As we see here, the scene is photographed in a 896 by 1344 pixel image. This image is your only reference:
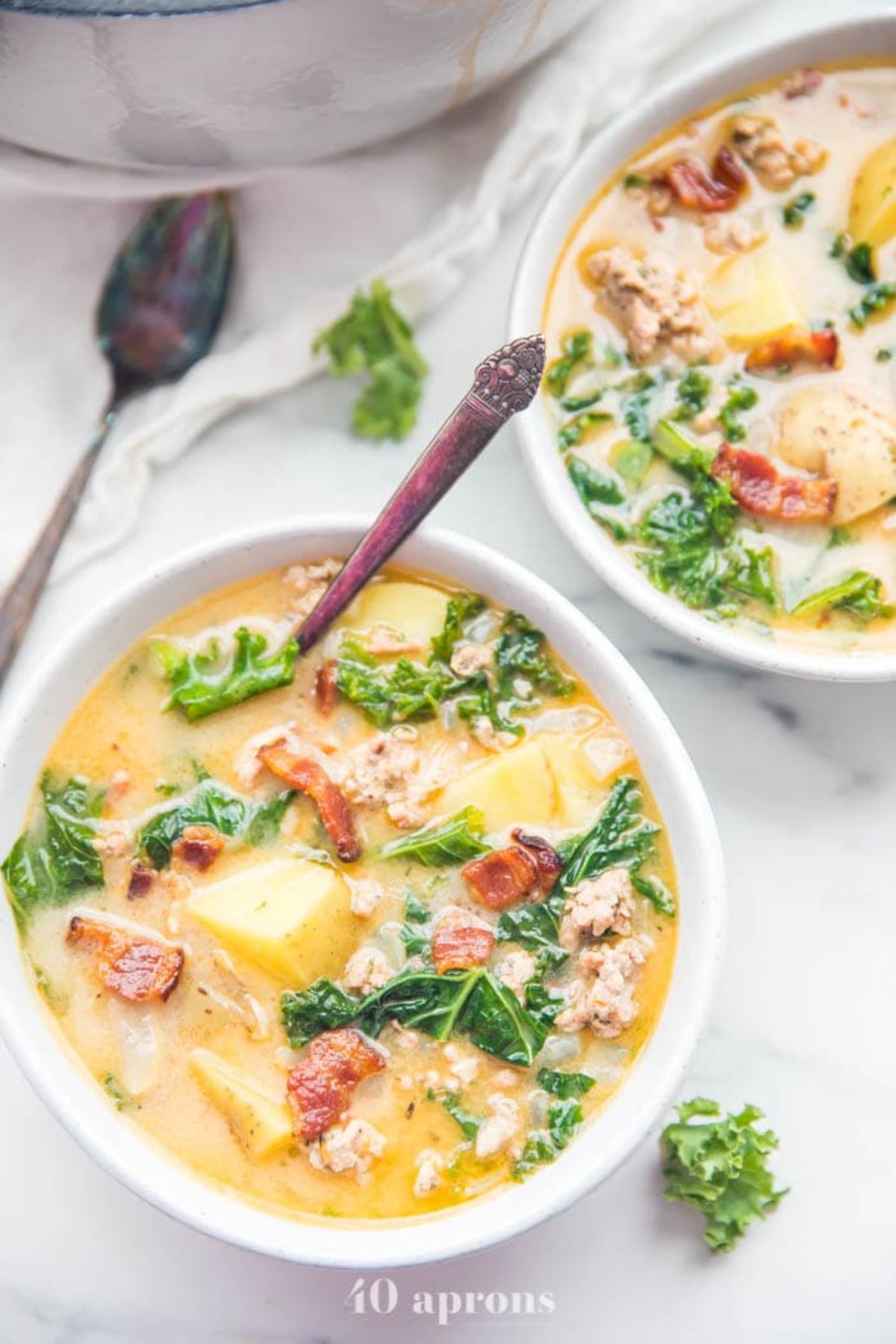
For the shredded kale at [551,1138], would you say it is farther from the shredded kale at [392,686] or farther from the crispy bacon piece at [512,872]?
the shredded kale at [392,686]

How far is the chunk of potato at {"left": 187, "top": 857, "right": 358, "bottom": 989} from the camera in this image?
287cm

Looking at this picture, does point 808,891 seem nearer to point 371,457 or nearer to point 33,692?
point 371,457

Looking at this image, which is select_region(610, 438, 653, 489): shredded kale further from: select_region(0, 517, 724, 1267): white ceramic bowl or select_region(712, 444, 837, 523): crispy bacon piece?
select_region(0, 517, 724, 1267): white ceramic bowl

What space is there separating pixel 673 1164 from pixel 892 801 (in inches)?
36.3

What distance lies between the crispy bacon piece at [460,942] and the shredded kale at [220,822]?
38 cm

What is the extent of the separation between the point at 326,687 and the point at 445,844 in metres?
0.39

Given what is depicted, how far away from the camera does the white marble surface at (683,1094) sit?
322 cm

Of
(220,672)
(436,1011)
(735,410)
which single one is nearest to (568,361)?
(735,410)

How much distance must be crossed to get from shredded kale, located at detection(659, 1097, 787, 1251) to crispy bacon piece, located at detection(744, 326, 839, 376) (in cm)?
156

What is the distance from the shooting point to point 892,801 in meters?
3.37

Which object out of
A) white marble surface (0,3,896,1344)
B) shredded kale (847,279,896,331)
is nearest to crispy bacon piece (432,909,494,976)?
white marble surface (0,3,896,1344)

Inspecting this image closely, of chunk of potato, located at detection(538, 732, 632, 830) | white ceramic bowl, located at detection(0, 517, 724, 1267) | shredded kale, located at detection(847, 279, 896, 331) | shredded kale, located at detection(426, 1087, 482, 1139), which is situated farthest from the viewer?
shredded kale, located at detection(847, 279, 896, 331)

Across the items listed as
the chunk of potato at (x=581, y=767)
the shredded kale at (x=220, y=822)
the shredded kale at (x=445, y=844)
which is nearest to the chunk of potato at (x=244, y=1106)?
the shredded kale at (x=220, y=822)

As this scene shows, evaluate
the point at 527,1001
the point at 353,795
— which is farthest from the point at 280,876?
the point at 527,1001
